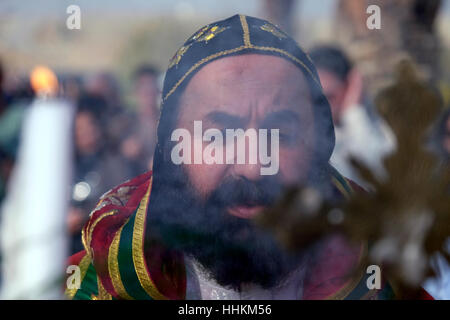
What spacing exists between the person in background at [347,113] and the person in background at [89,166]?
0.80 meters

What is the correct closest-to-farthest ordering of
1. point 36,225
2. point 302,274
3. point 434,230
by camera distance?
point 434,230 < point 302,274 < point 36,225

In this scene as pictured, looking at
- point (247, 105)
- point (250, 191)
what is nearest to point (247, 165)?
point (250, 191)

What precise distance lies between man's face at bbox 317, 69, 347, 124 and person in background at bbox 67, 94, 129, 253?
793 mm

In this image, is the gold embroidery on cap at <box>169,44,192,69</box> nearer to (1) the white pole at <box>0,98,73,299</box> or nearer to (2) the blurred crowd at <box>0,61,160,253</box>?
(2) the blurred crowd at <box>0,61,160,253</box>

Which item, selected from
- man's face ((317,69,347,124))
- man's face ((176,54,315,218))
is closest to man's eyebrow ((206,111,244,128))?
man's face ((176,54,315,218))

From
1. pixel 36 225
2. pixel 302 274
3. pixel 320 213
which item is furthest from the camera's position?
pixel 36 225

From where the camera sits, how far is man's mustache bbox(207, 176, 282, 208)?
1827 millimetres

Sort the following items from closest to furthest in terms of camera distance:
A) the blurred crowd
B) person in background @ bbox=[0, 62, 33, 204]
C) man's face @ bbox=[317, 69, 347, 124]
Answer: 1. man's face @ bbox=[317, 69, 347, 124]
2. the blurred crowd
3. person in background @ bbox=[0, 62, 33, 204]

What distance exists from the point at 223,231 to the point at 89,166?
621 mm

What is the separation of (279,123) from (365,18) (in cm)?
52

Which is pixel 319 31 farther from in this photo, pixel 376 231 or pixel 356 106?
pixel 376 231

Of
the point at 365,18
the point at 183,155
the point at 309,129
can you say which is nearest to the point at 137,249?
the point at 183,155

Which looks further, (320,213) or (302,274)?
(302,274)

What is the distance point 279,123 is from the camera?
183 centimetres
